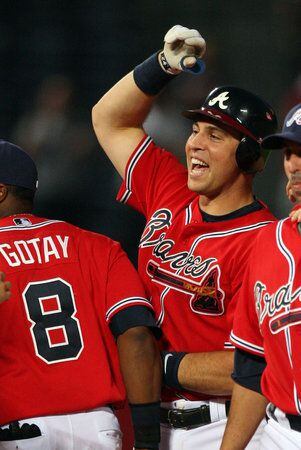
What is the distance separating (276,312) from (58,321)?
2.59 feet

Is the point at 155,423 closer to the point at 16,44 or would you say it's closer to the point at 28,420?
the point at 28,420

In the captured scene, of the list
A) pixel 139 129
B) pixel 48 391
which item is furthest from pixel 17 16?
pixel 48 391

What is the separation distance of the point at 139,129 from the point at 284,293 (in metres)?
1.27

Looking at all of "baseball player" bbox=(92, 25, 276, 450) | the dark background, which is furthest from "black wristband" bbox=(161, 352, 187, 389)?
the dark background

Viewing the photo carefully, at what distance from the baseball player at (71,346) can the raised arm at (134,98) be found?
0.55 meters

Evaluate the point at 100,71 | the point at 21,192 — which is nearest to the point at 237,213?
the point at 21,192

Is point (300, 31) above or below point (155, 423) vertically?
above

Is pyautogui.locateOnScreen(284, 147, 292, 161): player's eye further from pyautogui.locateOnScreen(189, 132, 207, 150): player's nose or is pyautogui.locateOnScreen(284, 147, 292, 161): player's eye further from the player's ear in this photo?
the player's ear

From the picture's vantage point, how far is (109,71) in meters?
4.40

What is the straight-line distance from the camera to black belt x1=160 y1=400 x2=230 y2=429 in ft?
9.29

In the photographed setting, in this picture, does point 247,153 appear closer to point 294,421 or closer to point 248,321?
point 248,321

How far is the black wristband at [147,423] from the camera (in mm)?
2704

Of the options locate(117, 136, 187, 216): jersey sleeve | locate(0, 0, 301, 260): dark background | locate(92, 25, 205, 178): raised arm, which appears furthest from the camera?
locate(0, 0, 301, 260): dark background

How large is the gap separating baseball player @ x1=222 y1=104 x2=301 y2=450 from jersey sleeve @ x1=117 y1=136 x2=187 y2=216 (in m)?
0.85
